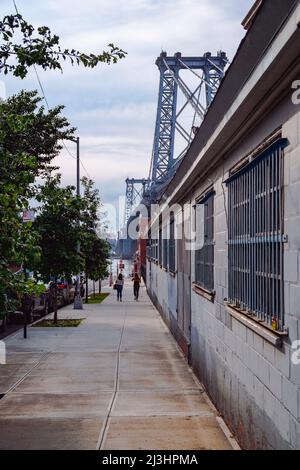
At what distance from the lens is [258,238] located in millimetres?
6535

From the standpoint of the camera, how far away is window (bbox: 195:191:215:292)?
10461 mm

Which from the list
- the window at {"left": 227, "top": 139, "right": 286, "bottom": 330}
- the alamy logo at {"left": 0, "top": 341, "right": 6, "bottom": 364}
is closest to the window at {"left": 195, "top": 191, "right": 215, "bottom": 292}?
the window at {"left": 227, "top": 139, "right": 286, "bottom": 330}

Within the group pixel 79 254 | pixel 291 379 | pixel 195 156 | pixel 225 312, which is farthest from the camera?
pixel 79 254

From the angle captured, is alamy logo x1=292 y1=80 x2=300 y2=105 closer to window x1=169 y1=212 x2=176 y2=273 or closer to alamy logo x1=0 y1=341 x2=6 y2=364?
alamy logo x1=0 y1=341 x2=6 y2=364

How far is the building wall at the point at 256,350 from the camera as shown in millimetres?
5031

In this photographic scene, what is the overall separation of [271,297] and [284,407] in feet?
3.61

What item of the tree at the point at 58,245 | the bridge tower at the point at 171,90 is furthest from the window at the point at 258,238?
Result: the bridge tower at the point at 171,90

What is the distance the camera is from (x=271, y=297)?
6027 millimetres

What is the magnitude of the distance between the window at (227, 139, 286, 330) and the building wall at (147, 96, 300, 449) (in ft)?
0.68

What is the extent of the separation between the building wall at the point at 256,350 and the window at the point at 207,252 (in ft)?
0.96

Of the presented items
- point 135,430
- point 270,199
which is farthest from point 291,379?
point 135,430

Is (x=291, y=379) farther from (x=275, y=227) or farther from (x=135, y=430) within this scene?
(x=135, y=430)

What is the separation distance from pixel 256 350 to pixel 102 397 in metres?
4.23

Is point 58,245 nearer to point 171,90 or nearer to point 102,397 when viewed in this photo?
point 102,397
